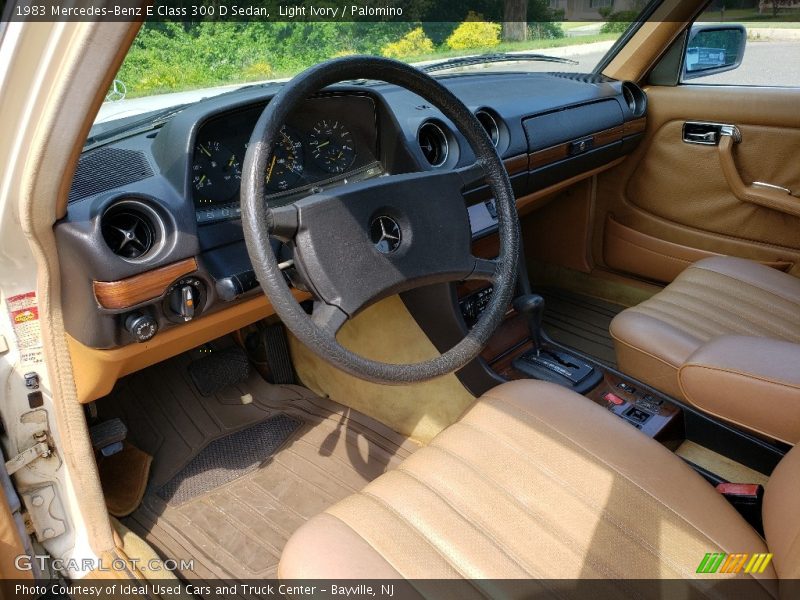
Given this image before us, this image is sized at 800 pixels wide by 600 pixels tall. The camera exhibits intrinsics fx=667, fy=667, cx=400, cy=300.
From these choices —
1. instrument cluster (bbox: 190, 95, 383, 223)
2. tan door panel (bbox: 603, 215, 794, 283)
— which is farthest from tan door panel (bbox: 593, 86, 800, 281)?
instrument cluster (bbox: 190, 95, 383, 223)

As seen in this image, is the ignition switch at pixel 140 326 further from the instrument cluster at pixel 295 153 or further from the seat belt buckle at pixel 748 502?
the seat belt buckle at pixel 748 502

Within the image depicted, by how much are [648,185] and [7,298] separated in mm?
2482

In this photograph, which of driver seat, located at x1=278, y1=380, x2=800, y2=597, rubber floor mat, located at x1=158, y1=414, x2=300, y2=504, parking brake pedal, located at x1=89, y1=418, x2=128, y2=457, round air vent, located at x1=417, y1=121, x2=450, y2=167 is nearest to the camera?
driver seat, located at x1=278, y1=380, x2=800, y2=597

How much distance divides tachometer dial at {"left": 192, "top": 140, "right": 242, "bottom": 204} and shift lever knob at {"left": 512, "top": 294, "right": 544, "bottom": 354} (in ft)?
3.36

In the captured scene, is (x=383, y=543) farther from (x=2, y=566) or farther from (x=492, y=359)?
(x=492, y=359)

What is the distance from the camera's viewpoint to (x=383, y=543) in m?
1.20

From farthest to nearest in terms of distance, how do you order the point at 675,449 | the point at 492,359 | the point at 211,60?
the point at 492,359 < the point at 675,449 < the point at 211,60

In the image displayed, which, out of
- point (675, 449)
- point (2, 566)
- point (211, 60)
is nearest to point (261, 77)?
point (211, 60)

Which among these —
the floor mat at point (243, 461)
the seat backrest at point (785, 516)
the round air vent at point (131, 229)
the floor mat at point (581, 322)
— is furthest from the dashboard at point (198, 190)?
the seat backrest at point (785, 516)

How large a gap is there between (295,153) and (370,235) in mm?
446

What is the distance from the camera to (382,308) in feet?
7.14

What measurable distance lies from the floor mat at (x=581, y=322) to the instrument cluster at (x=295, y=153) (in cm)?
136

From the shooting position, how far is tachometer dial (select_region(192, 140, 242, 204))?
1.59m

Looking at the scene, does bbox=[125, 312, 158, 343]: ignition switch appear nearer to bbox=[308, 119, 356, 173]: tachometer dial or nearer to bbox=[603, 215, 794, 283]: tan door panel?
bbox=[308, 119, 356, 173]: tachometer dial
